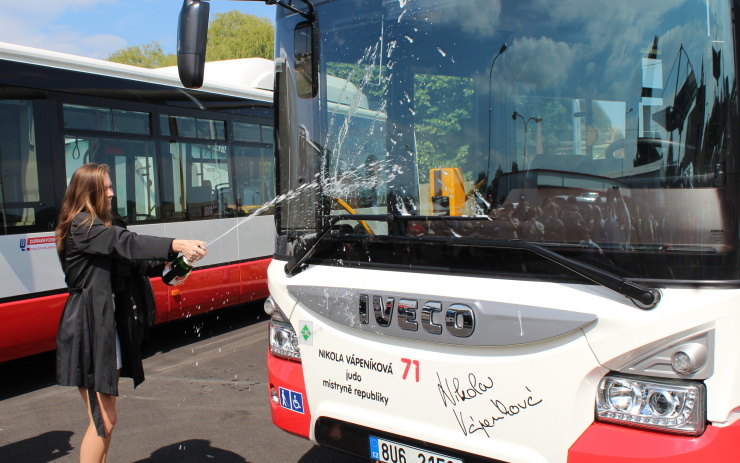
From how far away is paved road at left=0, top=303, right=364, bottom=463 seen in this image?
4406 millimetres

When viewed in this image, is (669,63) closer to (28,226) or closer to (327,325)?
(327,325)

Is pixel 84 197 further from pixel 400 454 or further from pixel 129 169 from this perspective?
pixel 129 169

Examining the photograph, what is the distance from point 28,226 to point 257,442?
10.5ft

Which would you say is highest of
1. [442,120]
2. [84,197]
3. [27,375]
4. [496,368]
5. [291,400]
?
[442,120]

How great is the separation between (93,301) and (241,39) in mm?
37729

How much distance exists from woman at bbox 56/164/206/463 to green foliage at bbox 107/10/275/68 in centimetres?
3494

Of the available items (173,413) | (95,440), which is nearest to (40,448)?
(173,413)

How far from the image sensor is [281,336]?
11.1 feet

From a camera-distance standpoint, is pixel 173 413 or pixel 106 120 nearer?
pixel 173 413

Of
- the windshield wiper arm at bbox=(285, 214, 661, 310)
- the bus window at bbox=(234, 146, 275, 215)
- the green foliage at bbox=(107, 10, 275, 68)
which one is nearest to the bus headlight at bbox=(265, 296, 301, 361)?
the windshield wiper arm at bbox=(285, 214, 661, 310)

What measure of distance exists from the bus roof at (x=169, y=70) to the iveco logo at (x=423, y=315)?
489 centimetres

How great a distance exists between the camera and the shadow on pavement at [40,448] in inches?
172

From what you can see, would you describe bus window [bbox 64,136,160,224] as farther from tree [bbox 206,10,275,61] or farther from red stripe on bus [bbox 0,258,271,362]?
tree [bbox 206,10,275,61]
